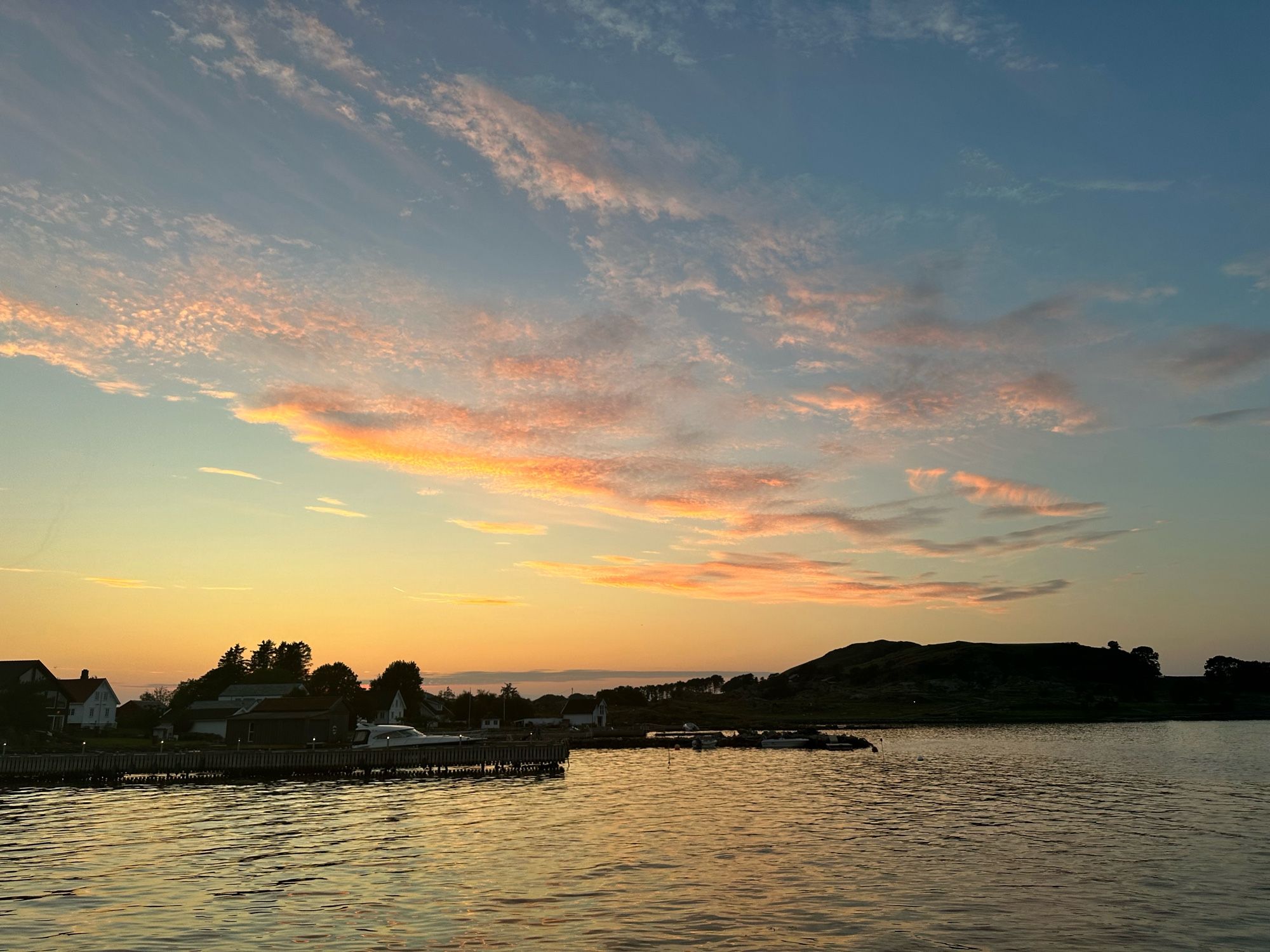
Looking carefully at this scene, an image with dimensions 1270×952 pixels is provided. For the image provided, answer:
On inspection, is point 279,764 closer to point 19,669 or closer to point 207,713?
point 207,713

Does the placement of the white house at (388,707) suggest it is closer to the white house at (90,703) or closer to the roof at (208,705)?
the roof at (208,705)

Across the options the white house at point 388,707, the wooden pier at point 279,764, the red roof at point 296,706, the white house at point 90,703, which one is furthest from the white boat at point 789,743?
the white house at point 90,703

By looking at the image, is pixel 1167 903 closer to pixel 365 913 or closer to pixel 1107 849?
pixel 1107 849

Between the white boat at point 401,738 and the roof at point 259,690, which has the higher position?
the roof at point 259,690

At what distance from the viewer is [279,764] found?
278ft

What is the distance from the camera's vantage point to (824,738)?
15075cm

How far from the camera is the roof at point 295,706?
4252 inches

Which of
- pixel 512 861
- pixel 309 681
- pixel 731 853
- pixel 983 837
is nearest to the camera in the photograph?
pixel 512 861

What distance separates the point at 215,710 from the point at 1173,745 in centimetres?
15766

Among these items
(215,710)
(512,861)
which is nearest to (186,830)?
(512,861)

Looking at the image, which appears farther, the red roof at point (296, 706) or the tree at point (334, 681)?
the tree at point (334, 681)

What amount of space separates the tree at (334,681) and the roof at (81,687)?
3915 cm

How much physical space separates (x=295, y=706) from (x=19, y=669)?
48.0 meters

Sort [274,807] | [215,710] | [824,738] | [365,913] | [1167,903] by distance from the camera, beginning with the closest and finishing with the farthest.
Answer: [365,913]
[1167,903]
[274,807]
[215,710]
[824,738]
